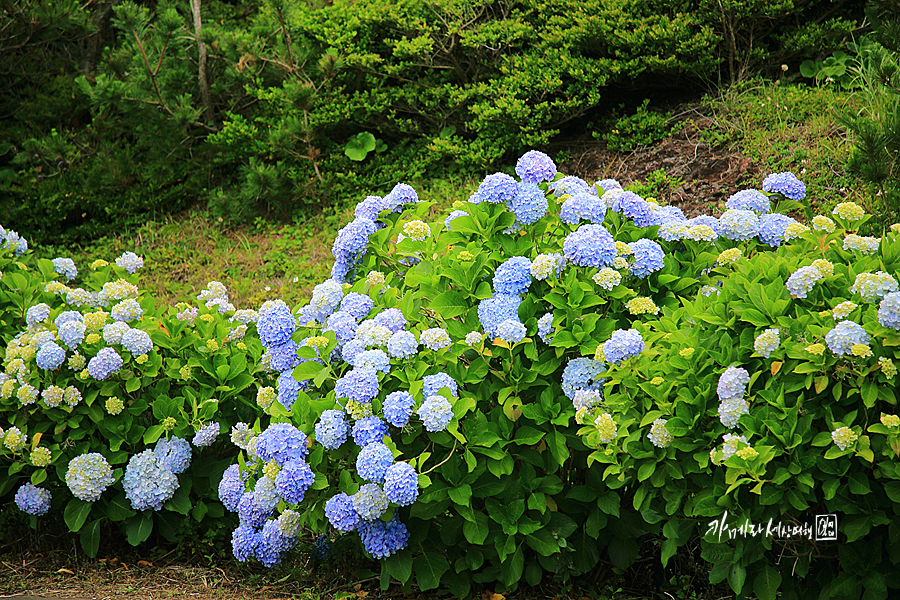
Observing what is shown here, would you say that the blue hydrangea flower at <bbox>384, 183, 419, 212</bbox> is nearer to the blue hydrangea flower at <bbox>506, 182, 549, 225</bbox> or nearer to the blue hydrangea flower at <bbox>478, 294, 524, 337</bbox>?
the blue hydrangea flower at <bbox>506, 182, 549, 225</bbox>

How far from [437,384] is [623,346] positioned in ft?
1.97

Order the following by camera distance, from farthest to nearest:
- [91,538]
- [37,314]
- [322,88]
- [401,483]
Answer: [322,88] → [37,314] → [91,538] → [401,483]

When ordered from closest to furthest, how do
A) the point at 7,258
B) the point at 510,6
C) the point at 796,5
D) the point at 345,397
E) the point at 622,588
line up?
1. the point at 345,397
2. the point at 622,588
3. the point at 7,258
4. the point at 796,5
5. the point at 510,6

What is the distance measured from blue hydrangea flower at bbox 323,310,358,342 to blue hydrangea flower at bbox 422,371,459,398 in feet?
1.18

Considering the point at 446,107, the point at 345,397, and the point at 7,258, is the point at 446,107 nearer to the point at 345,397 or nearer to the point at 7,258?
the point at 7,258

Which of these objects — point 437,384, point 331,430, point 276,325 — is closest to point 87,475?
point 276,325

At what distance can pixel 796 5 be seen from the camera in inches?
225

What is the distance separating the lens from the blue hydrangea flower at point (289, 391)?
2668mm

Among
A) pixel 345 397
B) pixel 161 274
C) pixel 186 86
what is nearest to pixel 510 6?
pixel 186 86

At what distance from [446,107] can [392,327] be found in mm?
4326

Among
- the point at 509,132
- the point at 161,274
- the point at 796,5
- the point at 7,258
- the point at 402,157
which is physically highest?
the point at 796,5

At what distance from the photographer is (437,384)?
2398 millimetres

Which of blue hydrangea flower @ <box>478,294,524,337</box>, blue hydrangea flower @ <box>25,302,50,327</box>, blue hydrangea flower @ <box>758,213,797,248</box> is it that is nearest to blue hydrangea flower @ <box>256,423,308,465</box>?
blue hydrangea flower @ <box>478,294,524,337</box>

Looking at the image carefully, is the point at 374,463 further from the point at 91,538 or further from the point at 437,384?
the point at 91,538
